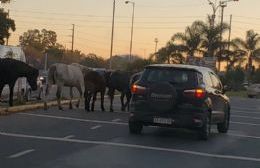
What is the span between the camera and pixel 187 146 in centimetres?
1505

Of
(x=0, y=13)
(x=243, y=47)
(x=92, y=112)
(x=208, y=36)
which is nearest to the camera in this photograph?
(x=92, y=112)

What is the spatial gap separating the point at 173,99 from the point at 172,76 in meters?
0.85

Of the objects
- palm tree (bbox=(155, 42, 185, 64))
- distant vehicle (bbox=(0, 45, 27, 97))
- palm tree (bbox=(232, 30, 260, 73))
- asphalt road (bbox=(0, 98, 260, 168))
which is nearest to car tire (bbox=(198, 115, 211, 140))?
asphalt road (bbox=(0, 98, 260, 168))

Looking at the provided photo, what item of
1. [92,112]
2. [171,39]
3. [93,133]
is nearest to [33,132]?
[93,133]

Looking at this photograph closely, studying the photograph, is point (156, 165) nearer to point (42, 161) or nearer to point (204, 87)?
point (42, 161)

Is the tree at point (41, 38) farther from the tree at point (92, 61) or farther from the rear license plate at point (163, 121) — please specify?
the rear license plate at point (163, 121)

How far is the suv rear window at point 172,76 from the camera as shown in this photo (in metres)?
16.3

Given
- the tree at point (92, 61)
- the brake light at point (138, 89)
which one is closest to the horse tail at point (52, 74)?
the brake light at point (138, 89)

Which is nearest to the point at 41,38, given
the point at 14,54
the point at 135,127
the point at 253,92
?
the point at 253,92

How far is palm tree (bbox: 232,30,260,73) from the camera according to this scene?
94500 mm

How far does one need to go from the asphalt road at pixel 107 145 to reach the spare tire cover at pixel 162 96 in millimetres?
795

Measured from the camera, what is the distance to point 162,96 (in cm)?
1602

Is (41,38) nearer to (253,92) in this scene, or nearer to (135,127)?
(253,92)

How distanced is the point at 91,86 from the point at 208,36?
5143cm
